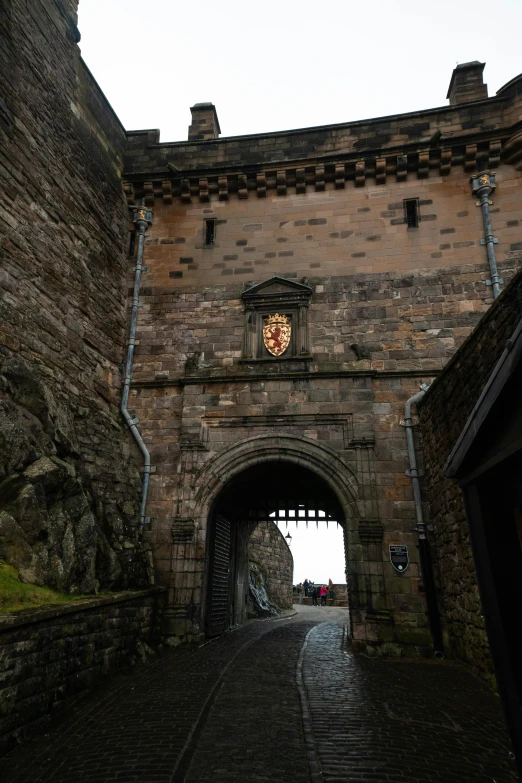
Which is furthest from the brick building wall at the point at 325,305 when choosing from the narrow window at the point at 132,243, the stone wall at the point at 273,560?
the stone wall at the point at 273,560

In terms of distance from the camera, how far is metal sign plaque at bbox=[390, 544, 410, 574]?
316 inches

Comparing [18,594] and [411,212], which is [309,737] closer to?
[18,594]

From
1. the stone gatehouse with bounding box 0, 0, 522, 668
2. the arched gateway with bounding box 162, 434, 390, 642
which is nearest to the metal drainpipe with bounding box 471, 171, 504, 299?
the stone gatehouse with bounding box 0, 0, 522, 668

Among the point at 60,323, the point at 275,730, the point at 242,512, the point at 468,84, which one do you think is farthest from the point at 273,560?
the point at 468,84

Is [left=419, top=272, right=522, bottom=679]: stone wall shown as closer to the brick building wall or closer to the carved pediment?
the brick building wall

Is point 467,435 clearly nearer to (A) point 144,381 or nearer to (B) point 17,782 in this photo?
(B) point 17,782

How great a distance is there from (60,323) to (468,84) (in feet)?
34.1

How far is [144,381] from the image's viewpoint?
987cm

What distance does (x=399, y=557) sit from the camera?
8086mm

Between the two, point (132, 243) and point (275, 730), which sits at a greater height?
point (132, 243)

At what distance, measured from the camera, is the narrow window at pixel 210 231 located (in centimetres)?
1102

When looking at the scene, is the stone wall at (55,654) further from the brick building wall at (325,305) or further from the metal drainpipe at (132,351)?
the metal drainpipe at (132,351)

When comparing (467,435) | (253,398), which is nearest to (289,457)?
(253,398)

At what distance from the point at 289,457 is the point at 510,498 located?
22.6ft
